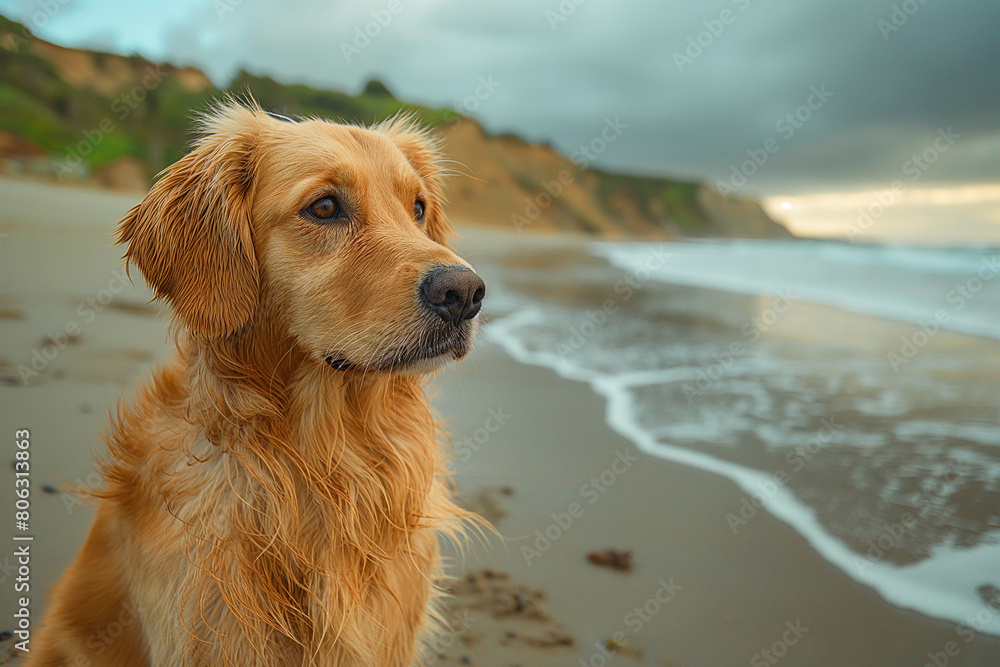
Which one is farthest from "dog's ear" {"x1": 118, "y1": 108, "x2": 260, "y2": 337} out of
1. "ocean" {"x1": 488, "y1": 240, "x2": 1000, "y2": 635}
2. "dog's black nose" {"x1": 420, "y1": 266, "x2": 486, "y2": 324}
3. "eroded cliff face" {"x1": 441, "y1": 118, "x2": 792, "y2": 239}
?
"eroded cliff face" {"x1": 441, "y1": 118, "x2": 792, "y2": 239}

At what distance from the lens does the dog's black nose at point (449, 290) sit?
6.32 ft

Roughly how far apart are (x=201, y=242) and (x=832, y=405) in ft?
18.1

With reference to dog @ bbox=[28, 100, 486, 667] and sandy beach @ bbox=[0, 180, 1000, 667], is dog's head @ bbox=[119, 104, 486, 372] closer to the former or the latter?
dog @ bbox=[28, 100, 486, 667]

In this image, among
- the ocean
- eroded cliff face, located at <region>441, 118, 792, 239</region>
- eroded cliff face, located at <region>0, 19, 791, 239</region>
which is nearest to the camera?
the ocean

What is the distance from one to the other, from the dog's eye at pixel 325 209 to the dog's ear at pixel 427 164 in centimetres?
55

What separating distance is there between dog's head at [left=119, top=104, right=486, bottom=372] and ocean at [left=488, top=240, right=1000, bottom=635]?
255 centimetres

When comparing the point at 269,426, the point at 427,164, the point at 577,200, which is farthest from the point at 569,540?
the point at 577,200

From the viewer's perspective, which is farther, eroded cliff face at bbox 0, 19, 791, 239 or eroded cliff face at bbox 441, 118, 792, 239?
eroded cliff face at bbox 441, 118, 792, 239

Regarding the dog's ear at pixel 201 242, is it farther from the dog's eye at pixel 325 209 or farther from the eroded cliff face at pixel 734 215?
the eroded cliff face at pixel 734 215

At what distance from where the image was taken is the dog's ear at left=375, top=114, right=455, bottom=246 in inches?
108

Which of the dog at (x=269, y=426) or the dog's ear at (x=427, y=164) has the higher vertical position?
the dog's ear at (x=427, y=164)

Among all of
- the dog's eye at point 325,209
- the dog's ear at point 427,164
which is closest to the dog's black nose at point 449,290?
the dog's eye at point 325,209

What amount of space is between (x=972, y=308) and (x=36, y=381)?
44.9 feet

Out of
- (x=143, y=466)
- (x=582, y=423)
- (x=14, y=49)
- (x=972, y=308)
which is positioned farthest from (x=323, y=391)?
(x=14, y=49)
